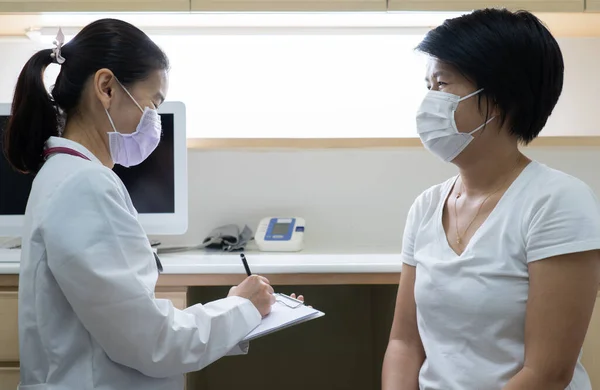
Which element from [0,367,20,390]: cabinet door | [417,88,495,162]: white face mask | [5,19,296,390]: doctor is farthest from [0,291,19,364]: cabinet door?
→ [417,88,495,162]: white face mask

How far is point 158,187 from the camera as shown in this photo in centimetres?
172

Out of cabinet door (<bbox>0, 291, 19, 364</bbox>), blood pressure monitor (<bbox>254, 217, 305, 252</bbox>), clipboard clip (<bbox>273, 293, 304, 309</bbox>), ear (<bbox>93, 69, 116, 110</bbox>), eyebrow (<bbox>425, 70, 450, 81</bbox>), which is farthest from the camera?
blood pressure monitor (<bbox>254, 217, 305, 252</bbox>)

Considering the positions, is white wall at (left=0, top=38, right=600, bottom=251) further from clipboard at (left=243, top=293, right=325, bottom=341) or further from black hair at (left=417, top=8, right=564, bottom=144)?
black hair at (left=417, top=8, right=564, bottom=144)

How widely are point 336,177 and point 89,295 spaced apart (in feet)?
4.24

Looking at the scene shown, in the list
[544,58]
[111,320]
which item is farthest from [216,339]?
[544,58]

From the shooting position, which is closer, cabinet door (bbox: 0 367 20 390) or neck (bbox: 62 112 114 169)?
neck (bbox: 62 112 114 169)

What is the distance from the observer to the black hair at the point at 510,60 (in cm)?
100

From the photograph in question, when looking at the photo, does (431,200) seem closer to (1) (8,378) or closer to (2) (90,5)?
(1) (8,378)

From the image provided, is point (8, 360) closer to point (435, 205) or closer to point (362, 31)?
point (435, 205)

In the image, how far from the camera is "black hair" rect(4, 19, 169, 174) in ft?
3.18

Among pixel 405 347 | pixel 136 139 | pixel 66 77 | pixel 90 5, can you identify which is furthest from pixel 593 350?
pixel 90 5

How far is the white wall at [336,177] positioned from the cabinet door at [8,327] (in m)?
0.67

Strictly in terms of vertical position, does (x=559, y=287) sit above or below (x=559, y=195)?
below

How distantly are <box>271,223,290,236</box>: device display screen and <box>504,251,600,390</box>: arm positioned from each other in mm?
1050
